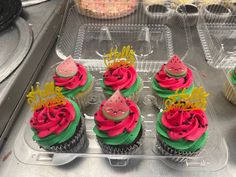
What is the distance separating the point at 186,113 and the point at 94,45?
0.94 meters

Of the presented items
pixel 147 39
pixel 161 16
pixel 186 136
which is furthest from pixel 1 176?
pixel 161 16

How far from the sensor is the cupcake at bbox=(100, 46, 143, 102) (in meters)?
1.26

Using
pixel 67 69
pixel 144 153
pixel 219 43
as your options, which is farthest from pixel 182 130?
pixel 219 43

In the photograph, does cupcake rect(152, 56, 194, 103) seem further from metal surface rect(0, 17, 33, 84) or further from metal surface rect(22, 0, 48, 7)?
metal surface rect(22, 0, 48, 7)

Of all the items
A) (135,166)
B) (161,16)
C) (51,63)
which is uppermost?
(161,16)

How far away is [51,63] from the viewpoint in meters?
1.57

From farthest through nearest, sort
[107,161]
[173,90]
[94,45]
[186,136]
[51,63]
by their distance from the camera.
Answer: [94,45] → [51,63] → [173,90] → [107,161] → [186,136]

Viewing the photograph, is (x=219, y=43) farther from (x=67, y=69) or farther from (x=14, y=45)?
(x=14, y=45)

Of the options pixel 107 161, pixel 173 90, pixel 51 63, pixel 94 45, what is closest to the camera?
pixel 107 161

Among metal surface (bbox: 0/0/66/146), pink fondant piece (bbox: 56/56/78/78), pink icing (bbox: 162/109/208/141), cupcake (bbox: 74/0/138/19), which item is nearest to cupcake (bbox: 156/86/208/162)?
pink icing (bbox: 162/109/208/141)

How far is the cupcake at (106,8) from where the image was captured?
68.7 inches

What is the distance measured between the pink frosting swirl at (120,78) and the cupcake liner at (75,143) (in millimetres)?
267

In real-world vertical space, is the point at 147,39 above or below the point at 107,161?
above

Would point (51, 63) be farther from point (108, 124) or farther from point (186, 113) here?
point (186, 113)
